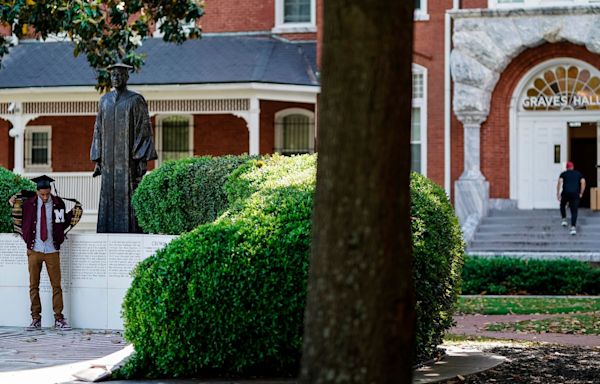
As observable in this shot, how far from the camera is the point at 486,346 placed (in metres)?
11.4

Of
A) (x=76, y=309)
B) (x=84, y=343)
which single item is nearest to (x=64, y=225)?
(x=76, y=309)

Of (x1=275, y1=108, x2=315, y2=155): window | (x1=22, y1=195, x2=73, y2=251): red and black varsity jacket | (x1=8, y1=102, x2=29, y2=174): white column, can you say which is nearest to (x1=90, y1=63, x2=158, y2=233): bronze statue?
(x1=22, y1=195, x2=73, y2=251): red and black varsity jacket

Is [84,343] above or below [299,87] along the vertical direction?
below

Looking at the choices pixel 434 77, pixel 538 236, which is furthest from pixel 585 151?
pixel 538 236

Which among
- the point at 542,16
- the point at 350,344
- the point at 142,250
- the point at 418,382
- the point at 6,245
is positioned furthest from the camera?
the point at 542,16

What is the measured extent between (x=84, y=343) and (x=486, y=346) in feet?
13.2

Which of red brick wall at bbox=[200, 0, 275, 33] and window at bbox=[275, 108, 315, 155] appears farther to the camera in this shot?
red brick wall at bbox=[200, 0, 275, 33]

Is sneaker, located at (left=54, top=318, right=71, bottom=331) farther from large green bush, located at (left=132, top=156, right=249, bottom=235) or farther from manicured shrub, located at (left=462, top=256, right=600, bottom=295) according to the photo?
manicured shrub, located at (left=462, top=256, right=600, bottom=295)

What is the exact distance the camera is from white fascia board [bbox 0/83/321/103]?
90.5ft

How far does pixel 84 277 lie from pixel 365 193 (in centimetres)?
889

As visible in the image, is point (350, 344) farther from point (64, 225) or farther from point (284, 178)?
point (64, 225)

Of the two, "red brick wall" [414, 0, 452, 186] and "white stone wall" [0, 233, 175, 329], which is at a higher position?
A: "red brick wall" [414, 0, 452, 186]

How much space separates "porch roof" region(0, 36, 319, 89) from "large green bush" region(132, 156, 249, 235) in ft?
42.8

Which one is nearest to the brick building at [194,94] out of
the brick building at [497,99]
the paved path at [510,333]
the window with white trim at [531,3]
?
the brick building at [497,99]
